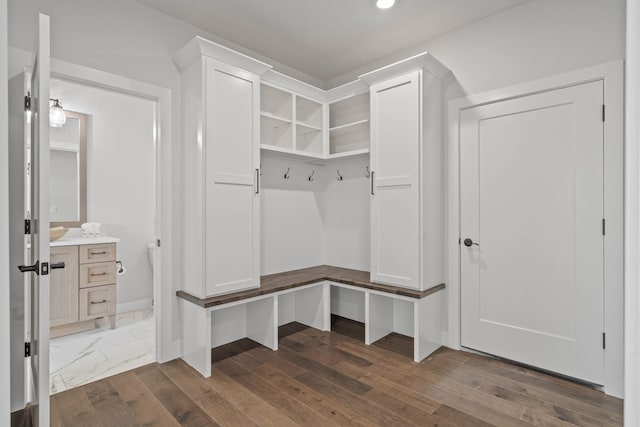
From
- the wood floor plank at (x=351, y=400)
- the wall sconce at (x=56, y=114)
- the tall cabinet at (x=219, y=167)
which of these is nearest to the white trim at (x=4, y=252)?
the wood floor plank at (x=351, y=400)

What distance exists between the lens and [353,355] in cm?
280

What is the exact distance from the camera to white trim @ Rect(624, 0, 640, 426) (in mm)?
452

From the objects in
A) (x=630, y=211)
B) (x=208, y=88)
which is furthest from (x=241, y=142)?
(x=630, y=211)

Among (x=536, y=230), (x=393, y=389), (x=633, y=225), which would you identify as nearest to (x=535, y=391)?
(x=393, y=389)

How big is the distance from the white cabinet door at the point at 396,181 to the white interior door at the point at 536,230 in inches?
18.5

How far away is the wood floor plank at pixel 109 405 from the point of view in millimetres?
1929

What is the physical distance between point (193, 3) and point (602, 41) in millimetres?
2884

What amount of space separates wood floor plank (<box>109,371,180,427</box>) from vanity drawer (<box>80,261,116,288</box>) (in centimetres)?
132

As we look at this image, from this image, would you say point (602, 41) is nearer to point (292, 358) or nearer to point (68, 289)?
point (292, 358)

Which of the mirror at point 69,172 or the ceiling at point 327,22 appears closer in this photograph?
the ceiling at point 327,22

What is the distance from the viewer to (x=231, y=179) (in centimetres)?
264

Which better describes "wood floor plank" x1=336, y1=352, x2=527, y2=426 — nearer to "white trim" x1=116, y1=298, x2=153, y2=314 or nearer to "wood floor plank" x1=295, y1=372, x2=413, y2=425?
"wood floor plank" x1=295, y1=372, x2=413, y2=425

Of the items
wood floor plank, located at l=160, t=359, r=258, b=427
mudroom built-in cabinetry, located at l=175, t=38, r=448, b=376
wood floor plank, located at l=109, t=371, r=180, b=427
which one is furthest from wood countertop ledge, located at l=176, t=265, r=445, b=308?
wood floor plank, located at l=109, t=371, r=180, b=427

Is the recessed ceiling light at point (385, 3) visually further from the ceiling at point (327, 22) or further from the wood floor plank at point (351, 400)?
the wood floor plank at point (351, 400)
